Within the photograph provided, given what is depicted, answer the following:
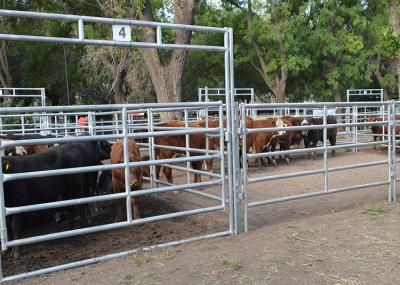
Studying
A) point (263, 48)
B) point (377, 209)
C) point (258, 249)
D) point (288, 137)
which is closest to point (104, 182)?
point (258, 249)

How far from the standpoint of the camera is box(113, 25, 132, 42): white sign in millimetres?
4773

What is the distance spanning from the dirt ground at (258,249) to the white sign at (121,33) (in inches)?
93.1

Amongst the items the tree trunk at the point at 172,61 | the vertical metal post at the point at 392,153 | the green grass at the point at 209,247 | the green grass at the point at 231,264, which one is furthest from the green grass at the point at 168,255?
the tree trunk at the point at 172,61

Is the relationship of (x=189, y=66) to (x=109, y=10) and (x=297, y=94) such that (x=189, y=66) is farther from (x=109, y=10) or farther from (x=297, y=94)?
(x=109, y=10)

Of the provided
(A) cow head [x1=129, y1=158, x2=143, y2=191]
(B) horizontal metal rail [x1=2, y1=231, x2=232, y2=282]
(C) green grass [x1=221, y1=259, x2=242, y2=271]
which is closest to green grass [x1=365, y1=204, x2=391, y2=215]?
(B) horizontal metal rail [x1=2, y1=231, x2=232, y2=282]

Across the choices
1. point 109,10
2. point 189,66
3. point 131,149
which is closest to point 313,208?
point 131,149

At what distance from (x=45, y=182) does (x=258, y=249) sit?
2.70m

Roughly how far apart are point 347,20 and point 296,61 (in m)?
4.79

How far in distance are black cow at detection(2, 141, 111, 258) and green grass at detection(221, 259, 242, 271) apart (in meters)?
2.39

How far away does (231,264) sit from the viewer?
444cm

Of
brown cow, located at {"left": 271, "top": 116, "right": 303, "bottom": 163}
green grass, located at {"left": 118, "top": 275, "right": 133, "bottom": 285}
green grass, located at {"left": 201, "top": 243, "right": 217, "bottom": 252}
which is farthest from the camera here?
brown cow, located at {"left": 271, "top": 116, "right": 303, "bottom": 163}

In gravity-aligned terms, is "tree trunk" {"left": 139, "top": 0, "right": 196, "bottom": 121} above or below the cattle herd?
above

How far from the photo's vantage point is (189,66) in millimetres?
29234

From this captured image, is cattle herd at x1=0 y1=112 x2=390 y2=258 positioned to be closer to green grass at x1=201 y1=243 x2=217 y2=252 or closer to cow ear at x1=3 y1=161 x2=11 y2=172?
cow ear at x1=3 y1=161 x2=11 y2=172
